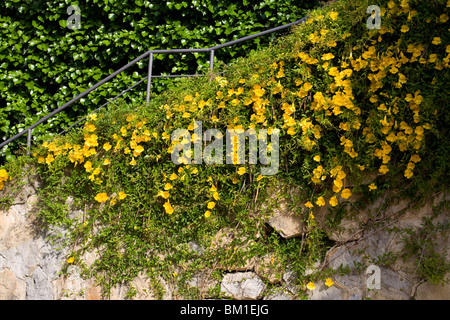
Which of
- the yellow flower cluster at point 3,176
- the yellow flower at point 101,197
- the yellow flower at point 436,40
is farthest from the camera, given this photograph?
the yellow flower cluster at point 3,176

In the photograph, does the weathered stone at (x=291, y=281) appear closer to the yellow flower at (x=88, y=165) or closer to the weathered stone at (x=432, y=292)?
the weathered stone at (x=432, y=292)

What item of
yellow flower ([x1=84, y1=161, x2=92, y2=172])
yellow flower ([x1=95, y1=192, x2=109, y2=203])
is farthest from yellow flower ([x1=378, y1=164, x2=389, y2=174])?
yellow flower ([x1=84, y1=161, x2=92, y2=172])

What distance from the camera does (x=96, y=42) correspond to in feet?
15.1

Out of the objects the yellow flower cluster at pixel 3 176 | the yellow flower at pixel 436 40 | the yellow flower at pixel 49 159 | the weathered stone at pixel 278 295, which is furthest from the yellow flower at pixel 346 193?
the yellow flower cluster at pixel 3 176

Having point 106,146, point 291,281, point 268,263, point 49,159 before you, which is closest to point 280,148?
point 268,263

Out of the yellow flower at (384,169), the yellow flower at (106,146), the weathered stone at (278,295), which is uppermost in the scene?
the yellow flower at (384,169)

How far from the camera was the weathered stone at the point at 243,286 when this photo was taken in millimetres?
2906

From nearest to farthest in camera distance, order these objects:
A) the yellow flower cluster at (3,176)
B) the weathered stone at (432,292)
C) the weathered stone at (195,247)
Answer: the weathered stone at (432,292) < the weathered stone at (195,247) < the yellow flower cluster at (3,176)

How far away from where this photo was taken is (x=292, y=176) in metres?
2.91

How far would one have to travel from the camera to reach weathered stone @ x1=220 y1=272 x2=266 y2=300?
2.91m

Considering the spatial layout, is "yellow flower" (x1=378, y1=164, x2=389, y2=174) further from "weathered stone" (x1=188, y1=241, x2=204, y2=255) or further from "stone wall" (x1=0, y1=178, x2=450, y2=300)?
"weathered stone" (x1=188, y1=241, x2=204, y2=255)

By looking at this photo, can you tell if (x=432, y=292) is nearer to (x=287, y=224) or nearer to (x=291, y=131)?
(x=287, y=224)

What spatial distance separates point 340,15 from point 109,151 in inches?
82.3
